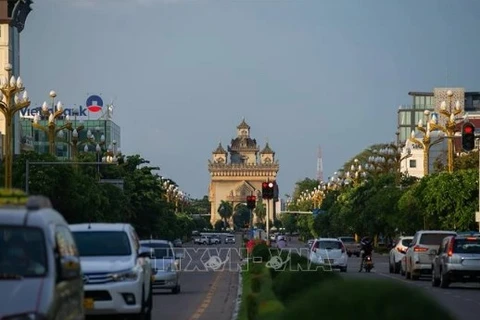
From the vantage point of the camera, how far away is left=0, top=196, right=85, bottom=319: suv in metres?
13.0

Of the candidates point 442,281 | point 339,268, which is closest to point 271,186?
point 339,268

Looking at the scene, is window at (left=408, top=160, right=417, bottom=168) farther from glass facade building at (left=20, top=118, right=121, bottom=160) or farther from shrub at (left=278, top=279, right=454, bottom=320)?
shrub at (left=278, top=279, right=454, bottom=320)

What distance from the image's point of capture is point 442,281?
136 ft

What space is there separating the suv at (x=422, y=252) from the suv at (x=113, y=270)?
970 inches

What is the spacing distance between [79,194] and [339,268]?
17449mm

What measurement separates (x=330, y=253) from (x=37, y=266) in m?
42.1

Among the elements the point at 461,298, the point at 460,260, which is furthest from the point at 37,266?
the point at 460,260

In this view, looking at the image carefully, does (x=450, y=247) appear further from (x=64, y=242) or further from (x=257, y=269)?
(x=64, y=242)

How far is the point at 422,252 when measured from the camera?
47.5 meters

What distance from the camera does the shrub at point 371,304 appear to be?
984 centimetres

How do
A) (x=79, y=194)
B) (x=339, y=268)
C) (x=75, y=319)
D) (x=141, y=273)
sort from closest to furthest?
1. (x=75, y=319)
2. (x=141, y=273)
3. (x=339, y=268)
4. (x=79, y=194)

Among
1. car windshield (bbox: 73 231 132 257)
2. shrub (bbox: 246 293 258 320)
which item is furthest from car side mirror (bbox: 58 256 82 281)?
car windshield (bbox: 73 231 132 257)

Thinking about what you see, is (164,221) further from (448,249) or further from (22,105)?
(448,249)

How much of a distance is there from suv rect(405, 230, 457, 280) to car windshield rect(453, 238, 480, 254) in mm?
5503
